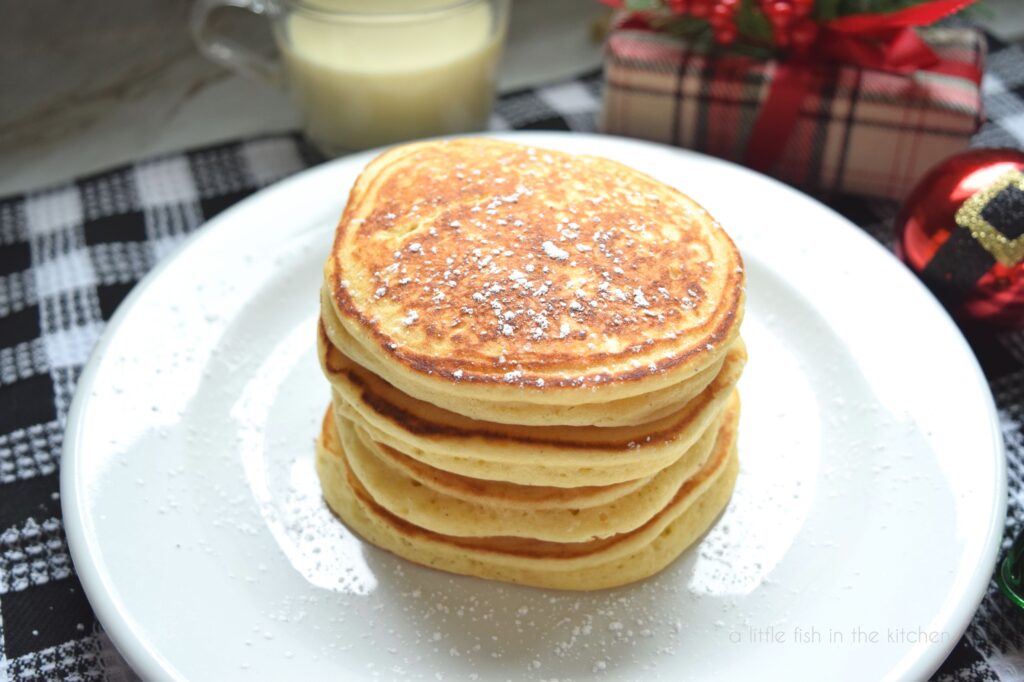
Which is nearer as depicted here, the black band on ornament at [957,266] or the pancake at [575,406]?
the pancake at [575,406]

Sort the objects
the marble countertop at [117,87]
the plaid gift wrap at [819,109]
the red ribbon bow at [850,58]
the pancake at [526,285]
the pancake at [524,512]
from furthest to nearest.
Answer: the marble countertop at [117,87], the plaid gift wrap at [819,109], the red ribbon bow at [850,58], the pancake at [524,512], the pancake at [526,285]

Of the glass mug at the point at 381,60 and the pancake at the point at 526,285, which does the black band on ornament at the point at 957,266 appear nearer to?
the pancake at the point at 526,285

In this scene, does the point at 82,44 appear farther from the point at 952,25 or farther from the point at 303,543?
the point at 952,25

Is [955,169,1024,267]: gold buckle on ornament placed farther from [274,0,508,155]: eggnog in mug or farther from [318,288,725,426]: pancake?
[274,0,508,155]: eggnog in mug

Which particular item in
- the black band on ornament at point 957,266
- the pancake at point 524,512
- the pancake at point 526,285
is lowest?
the pancake at point 524,512

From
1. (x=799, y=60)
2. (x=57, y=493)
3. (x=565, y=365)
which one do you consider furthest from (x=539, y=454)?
(x=799, y=60)

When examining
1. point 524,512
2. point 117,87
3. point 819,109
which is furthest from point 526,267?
point 117,87

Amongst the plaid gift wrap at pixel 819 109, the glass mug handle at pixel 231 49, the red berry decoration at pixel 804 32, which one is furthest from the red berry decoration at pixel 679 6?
the glass mug handle at pixel 231 49

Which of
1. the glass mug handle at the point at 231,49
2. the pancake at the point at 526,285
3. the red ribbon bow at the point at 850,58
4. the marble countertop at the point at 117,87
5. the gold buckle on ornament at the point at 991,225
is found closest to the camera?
the pancake at the point at 526,285
